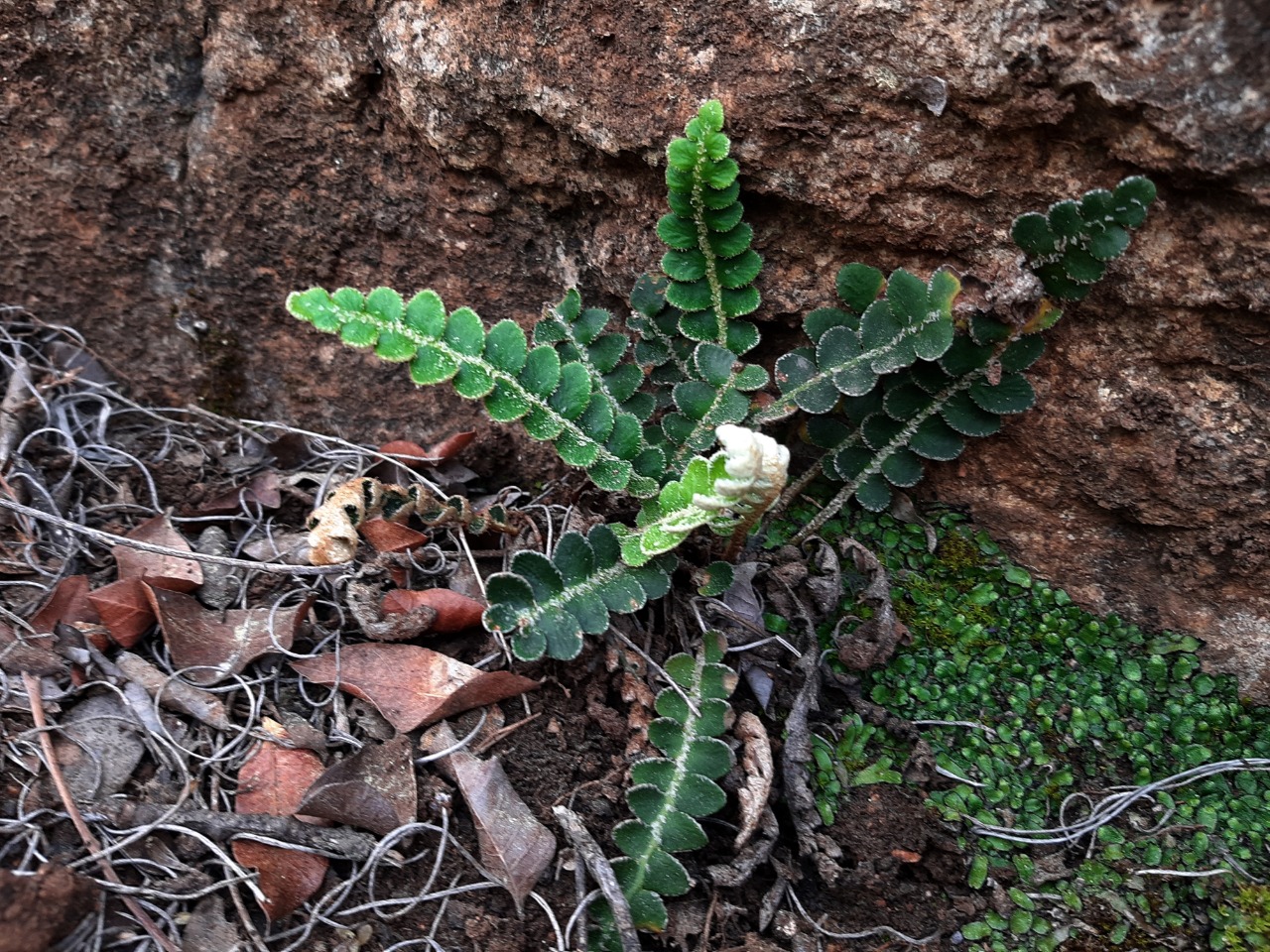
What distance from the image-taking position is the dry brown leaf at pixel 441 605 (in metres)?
2.22

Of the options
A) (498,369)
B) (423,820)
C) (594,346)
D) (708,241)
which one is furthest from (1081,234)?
(423,820)

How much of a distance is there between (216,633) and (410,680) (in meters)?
0.48

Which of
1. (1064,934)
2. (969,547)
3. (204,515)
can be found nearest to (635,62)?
(969,547)

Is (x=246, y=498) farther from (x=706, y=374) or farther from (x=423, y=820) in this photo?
(x=706, y=374)

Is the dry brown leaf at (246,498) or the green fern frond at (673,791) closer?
the green fern frond at (673,791)

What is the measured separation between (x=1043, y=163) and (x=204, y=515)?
7.17 ft

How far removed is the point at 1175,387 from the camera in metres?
2.12

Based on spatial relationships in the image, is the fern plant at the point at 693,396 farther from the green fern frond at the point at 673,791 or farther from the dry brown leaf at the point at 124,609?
the dry brown leaf at the point at 124,609

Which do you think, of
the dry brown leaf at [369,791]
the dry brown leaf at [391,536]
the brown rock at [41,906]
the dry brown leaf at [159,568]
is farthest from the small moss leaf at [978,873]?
the dry brown leaf at [159,568]

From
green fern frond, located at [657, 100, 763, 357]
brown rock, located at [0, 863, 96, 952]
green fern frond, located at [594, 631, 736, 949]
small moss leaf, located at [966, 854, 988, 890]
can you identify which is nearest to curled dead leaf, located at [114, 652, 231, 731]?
brown rock, located at [0, 863, 96, 952]

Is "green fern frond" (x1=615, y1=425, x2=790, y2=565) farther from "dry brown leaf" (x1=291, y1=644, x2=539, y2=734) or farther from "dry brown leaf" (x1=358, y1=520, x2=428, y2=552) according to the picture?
"dry brown leaf" (x1=358, y1=520, x2=428, y2=552)

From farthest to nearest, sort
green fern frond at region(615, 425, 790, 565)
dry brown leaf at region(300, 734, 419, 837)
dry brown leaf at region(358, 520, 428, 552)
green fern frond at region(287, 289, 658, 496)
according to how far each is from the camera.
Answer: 1. dry brown leaf at region(358, 520, 428, 552)
2. green fern frond at region(287, 289, 658, 496)
3. dry brown leaf at region(300, 734, 419, 837)
4. green fern frond at region(615, 425, 790, 565)

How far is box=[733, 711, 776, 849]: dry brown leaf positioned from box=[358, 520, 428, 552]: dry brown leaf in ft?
2.89

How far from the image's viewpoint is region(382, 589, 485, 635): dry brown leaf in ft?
7.29
